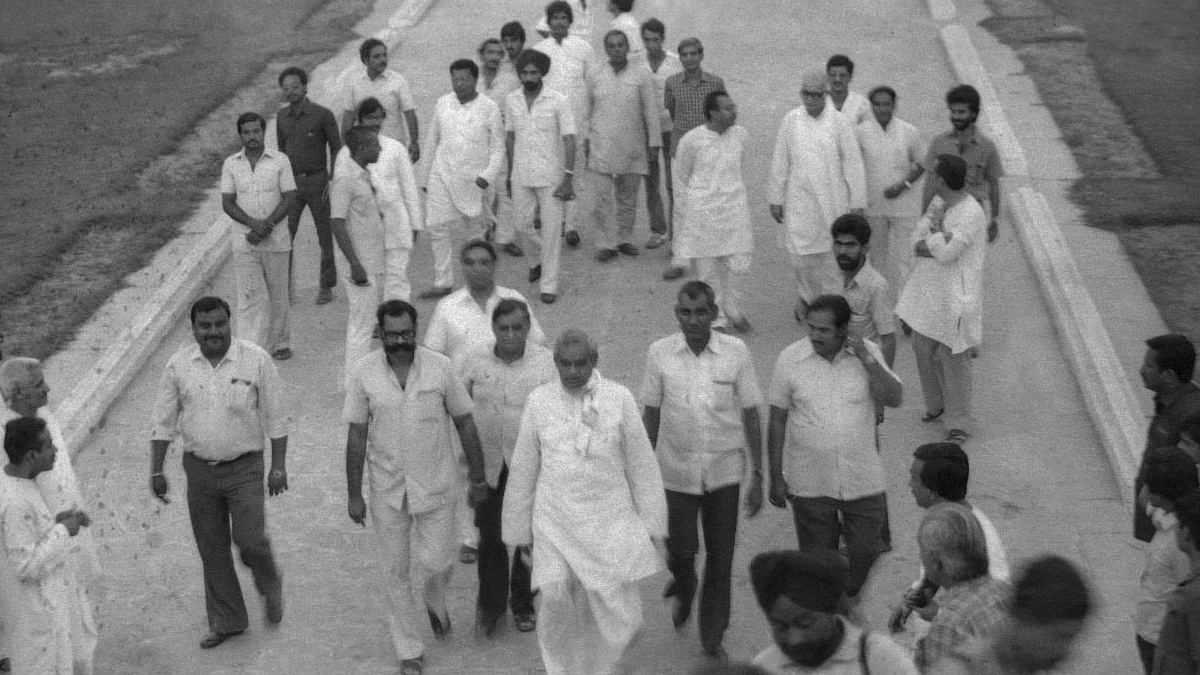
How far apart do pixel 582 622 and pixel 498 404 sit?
1269 millimetres

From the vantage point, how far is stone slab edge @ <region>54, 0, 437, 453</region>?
1219cm

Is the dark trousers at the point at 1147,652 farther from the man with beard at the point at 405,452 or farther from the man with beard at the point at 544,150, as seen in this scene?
the man with beard at the point at 544,150

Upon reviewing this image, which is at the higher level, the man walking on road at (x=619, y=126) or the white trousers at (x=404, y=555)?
the man walking on road at (x=619, y=126)

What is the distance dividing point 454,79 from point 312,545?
4273 mm

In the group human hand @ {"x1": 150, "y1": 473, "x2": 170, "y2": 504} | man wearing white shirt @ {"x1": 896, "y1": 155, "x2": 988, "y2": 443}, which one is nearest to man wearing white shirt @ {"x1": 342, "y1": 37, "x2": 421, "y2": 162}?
man wearing white shirt @ {"x1": 896, "y1": 155, "x2": 988, "y2": 443}

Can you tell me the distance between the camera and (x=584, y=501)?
337 inches

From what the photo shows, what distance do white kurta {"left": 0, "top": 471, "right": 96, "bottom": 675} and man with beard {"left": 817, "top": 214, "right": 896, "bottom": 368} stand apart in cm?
446

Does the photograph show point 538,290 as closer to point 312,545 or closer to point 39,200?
point 312,545

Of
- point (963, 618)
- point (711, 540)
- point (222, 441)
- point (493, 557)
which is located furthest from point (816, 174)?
point (963, 618)

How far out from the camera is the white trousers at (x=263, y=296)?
12812 millimetres

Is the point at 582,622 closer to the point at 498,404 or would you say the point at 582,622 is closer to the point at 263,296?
the point at 498,404

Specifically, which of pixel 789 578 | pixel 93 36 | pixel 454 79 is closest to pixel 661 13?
pixel 93 36

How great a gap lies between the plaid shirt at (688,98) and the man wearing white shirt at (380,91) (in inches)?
85.6

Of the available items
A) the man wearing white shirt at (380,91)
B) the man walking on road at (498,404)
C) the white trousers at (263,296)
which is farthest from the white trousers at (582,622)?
the man wearing white shirt at (380,91)
